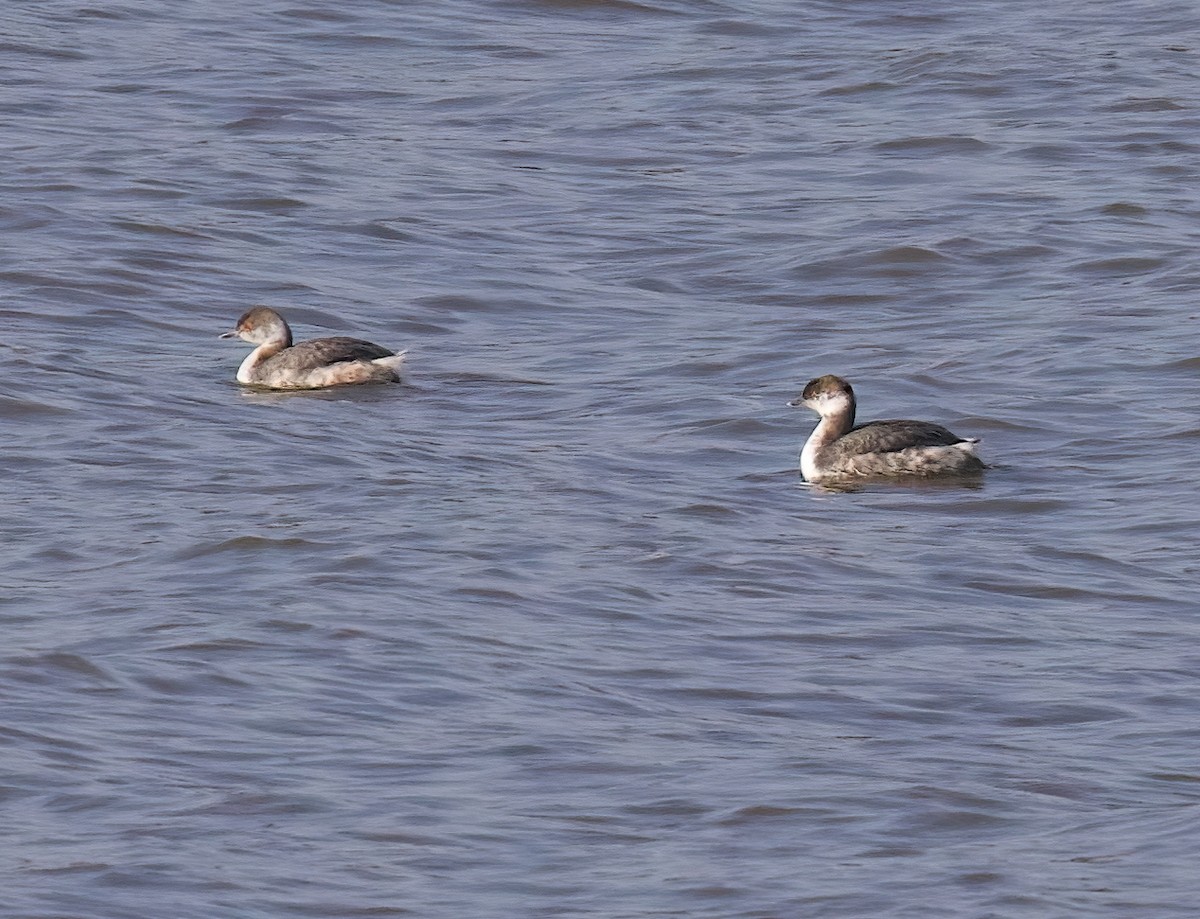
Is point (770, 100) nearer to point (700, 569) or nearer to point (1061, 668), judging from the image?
point (700, 569)

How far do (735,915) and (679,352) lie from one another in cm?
852

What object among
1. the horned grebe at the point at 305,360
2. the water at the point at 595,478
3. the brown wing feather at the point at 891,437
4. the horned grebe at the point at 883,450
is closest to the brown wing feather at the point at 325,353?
the horned grebe at the point at 305,360

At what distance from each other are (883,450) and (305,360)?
3.55 metres

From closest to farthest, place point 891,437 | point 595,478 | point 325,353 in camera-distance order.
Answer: point 595,478 < point 891,437 < point 325,353

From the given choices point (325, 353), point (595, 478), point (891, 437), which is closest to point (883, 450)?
point (891, 437)

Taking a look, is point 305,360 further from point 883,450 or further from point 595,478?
point 883,450

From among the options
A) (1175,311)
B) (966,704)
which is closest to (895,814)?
(966,704)

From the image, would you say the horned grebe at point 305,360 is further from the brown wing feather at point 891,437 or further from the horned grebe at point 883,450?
the brown wing feather at point 891,437

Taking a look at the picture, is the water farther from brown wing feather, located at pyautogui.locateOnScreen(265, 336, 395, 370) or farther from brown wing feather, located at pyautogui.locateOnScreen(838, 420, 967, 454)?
brown wing feather, located at pyautogui.locateOnScreen(838, 420, 967, 454)

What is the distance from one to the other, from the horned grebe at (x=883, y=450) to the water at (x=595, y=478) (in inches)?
8.5

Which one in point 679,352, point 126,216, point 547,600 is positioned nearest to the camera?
point 547,600

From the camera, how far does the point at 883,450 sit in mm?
13422

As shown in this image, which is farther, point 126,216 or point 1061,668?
point 126,216

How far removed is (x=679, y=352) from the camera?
15805mm
